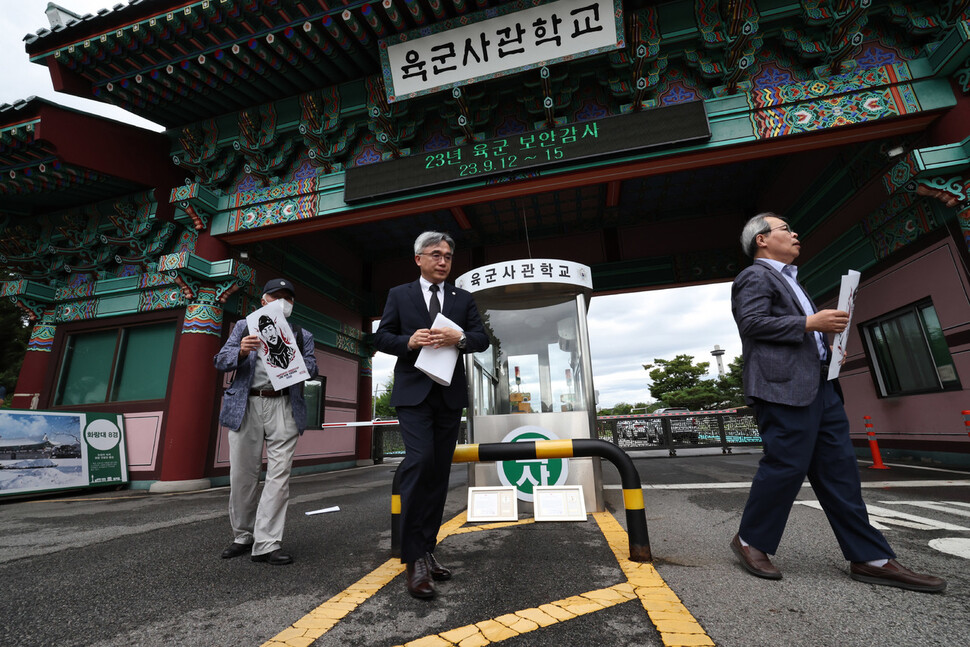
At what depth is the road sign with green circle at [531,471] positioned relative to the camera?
370 centimetres

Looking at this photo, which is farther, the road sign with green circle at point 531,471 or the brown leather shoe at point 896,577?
the road sign with green circle at point 531,471

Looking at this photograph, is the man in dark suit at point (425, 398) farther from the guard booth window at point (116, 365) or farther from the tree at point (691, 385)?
the tree at point (691, 385)

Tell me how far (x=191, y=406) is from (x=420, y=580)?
632 cm

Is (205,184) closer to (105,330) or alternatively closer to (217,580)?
(105,330)

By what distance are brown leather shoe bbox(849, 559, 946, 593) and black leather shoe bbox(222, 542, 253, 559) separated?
3.18 metres

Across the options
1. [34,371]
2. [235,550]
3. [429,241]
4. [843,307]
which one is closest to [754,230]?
[843,307]

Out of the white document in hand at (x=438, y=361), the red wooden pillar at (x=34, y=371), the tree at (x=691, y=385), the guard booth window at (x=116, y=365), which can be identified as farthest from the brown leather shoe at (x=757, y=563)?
the tree at (x=691, y=385)

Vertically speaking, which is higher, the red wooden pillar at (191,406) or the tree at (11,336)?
the tree at (11,336)

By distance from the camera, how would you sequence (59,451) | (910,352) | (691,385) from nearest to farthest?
(59,451)
(910,352)
(691,385)

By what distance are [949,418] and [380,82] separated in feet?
29.7

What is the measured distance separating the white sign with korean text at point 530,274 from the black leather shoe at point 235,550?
2.54 metres

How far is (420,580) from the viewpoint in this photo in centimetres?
174

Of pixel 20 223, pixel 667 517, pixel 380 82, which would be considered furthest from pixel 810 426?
pixel 20 223

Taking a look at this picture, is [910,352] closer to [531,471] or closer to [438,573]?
[531,471]
